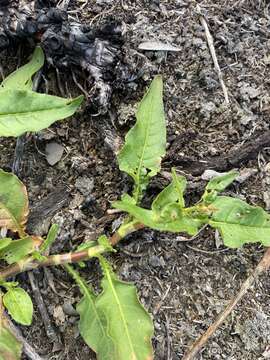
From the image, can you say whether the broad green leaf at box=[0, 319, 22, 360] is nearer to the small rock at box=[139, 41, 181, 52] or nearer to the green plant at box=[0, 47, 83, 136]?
the green plant at box=[0, 47, 83, 136]

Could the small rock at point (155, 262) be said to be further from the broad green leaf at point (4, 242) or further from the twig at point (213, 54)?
the twig at point (213, 54)

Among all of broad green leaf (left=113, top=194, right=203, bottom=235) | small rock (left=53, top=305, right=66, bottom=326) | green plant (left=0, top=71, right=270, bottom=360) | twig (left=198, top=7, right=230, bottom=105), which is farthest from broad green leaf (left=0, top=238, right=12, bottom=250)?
twig (left=198, top=7, right=230, bottom=105)

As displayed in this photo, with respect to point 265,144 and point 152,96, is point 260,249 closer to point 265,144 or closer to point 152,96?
point 265,144

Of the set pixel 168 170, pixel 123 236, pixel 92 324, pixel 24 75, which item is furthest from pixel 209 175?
pixel 24 75

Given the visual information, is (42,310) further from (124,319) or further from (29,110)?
(29,110)

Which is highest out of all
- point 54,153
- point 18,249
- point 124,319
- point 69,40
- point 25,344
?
point 69,40

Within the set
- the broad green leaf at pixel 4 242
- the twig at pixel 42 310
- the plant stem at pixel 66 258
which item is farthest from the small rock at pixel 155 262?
the broad green leaf at pixel 4 242
